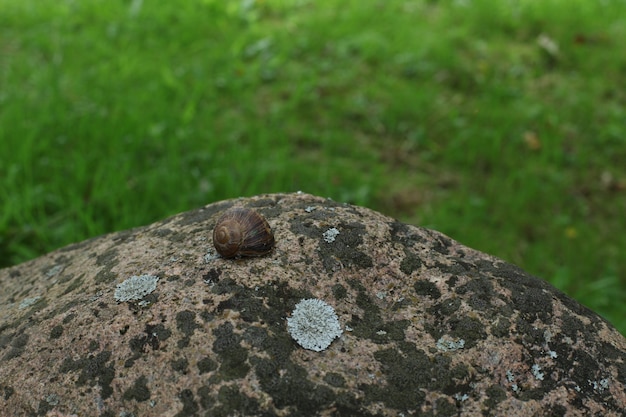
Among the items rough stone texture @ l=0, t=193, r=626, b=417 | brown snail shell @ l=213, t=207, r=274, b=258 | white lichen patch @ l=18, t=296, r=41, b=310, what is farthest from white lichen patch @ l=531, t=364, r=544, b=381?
white lichen patch @ l=18, t=296, r=41, b=310

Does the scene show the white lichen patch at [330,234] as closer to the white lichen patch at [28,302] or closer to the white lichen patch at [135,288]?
the white lichen patch at [135,288]

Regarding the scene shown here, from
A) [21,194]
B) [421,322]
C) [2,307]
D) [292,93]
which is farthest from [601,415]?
[292,93]

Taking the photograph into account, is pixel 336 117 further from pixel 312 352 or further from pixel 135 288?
pixel 312 352

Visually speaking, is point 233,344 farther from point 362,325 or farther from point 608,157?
point 608,157

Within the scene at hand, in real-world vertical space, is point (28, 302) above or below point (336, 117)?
above

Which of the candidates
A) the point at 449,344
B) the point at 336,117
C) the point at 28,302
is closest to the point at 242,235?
the point at 449,344
